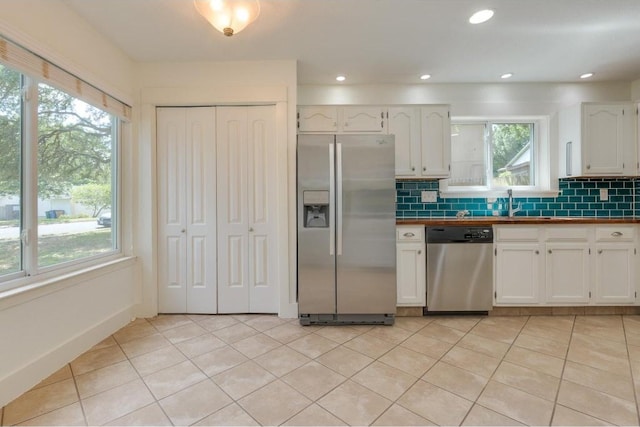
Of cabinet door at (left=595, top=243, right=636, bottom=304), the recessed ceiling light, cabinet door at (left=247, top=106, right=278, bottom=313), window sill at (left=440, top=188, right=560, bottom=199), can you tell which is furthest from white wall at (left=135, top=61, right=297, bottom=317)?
cabinet door at (left=595, top=243, right=636, bottom=304)

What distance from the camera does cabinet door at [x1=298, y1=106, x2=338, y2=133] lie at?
113 inches

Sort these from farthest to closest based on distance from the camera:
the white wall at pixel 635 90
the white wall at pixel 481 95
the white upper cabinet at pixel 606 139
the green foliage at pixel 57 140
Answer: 1. the white wall at pixel 481 95
2. the white wall at pixel 635 90
3. the white upper cabinet at pixel 606 139
4. the green foliage at pixel 57 140

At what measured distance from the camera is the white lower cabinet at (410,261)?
103 inches

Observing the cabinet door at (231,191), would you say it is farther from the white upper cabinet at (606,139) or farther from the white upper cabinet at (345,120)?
the white upper cabinet at (606,139)

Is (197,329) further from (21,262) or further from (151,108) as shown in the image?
(151,108)

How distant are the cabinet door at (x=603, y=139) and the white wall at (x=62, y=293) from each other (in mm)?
4498

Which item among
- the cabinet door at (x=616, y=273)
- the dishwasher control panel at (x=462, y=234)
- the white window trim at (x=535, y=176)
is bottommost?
the cabinet door at (x=616, y=273)

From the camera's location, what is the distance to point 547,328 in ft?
7.86

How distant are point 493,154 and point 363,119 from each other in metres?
1.64

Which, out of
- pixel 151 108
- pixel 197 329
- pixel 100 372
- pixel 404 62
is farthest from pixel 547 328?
pixel 151 108

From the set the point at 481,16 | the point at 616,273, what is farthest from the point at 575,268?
the point at 481,16

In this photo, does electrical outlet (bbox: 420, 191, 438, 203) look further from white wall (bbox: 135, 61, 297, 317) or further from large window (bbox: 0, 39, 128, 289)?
large window (bbox: 0, 39, 128, 289)

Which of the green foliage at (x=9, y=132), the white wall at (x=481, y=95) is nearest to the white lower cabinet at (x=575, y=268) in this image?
the white wall at (x=481, y=95)

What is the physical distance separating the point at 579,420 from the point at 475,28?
255 cm
